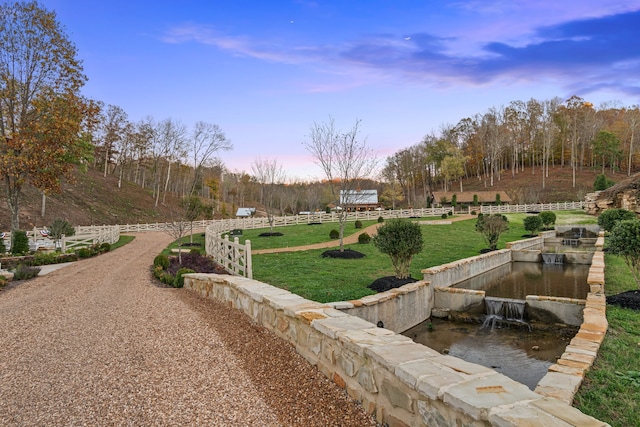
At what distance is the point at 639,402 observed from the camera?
145 inches

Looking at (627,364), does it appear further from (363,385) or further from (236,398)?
(236,398)

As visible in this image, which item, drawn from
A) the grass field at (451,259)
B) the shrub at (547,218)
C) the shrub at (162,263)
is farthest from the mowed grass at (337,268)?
the shrub at (547,218)

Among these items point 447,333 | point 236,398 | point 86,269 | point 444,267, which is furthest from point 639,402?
point 86,269

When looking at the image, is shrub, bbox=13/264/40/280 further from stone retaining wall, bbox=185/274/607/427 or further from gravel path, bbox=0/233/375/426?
stone retaining wall, bbox=185/274/607/427

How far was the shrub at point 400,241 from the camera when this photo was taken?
30.7 feet

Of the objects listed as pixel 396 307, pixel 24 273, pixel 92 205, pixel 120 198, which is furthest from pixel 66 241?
pixel 120 198

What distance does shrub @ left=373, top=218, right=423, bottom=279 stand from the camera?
9.37 m

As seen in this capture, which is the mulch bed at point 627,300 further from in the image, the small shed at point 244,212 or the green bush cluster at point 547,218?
the small shed at point 244,212

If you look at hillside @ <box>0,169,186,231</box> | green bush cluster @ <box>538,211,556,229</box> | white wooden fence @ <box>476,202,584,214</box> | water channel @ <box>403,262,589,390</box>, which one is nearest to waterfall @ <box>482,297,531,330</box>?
water channel @ <box>403,262,589,390</box>

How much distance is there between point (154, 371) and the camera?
171 inches

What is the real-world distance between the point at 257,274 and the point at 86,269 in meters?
6.22

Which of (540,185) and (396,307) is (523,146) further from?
(396,307)

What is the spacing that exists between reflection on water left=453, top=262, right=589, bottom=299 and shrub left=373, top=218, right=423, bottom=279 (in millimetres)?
2877

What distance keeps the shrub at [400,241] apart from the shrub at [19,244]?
15.0m
